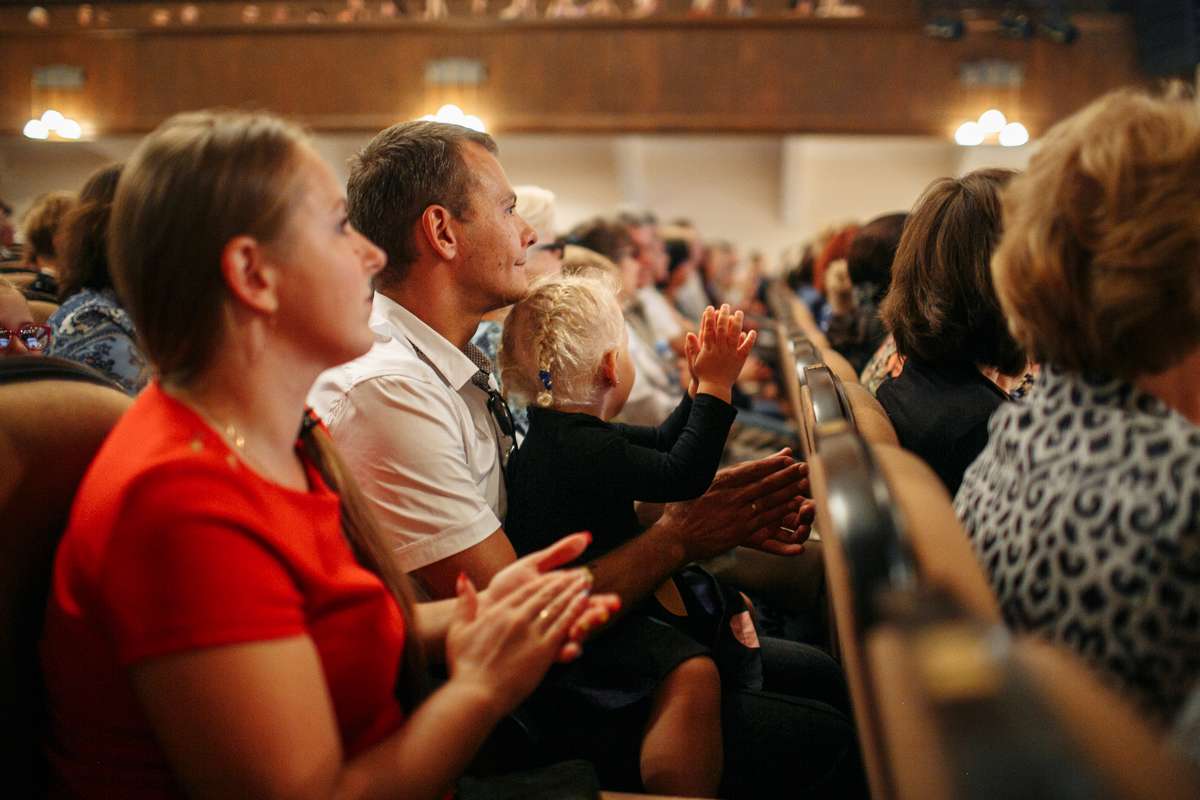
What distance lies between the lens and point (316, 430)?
3.40 feet

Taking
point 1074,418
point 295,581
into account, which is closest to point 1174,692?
point 1074,418

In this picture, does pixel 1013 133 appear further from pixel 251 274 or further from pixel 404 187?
pixel 251 274

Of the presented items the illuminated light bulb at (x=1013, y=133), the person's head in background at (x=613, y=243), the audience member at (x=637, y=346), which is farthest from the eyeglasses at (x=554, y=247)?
the illuminated light bulb at (x=1013, y=133)

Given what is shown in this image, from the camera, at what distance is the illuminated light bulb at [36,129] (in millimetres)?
8859

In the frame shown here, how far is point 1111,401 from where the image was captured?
0.88 m

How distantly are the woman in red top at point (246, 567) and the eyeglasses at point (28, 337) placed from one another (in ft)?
2.03

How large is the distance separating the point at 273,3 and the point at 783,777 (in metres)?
10.4

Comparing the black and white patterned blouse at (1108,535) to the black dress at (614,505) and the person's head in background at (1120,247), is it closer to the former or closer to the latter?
the person's head in background at (1120,247)

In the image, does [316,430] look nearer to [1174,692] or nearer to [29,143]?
[1174,692]

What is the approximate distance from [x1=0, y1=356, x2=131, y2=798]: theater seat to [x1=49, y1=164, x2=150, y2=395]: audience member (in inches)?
55.2

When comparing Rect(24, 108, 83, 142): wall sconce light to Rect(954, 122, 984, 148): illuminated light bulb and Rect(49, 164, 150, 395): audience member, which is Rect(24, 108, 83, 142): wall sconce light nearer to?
Rect(49, 164, 150, 395): audience member

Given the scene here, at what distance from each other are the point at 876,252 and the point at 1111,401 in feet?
5.42

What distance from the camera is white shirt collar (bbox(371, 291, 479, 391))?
1.55 m

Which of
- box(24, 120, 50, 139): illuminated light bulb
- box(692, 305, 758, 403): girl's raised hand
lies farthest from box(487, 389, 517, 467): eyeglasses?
box(24, 120, 50, 139): illuminated light bulb
